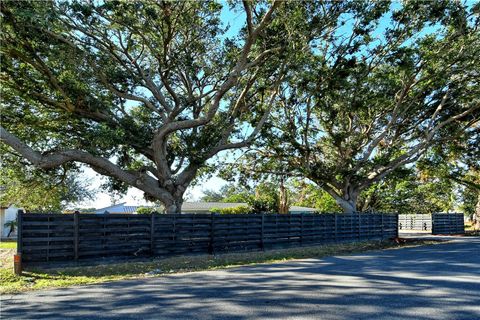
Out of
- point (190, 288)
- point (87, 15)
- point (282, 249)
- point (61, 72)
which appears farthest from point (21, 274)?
point (282, 249)

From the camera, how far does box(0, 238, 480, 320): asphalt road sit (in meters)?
6.19

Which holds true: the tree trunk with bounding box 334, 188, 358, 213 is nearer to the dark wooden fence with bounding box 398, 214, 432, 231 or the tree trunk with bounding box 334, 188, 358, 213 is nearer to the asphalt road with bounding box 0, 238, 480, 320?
the asphalt road with bounding box 0, 238, 480, 320

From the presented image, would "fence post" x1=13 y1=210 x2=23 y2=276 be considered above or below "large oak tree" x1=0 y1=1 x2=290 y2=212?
below

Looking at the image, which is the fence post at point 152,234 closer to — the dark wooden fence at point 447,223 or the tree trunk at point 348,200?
the tree trunk at point 348,200

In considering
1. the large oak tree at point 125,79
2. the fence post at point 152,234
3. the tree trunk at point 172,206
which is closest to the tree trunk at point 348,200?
the large oak tree at point 125,79

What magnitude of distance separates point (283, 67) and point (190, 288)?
10.8 m

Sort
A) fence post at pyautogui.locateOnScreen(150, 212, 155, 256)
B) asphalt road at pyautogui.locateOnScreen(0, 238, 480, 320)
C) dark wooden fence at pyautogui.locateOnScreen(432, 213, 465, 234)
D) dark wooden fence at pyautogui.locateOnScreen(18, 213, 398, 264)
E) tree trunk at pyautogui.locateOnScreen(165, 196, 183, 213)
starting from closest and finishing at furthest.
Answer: asphalt road at pyautogui.locateOnScreen(0, 238, 480, 320)
dark wooden fence at pyautogui.locateOnScreen(18, 213, 398, 264)
fence post at pyautogui.locateOnScreen(150, 212, 155, 256)
tree trunk at pyautogui.locateOnScreen(165, 196, 183, 213)
dark wooden fence at pyautogui.locateOnScreen(432, 213, 465, 234)

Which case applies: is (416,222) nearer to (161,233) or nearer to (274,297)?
(161,233)

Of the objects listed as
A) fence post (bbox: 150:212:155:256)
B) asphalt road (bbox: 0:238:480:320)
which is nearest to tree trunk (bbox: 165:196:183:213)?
fence post (bbox: 150:212:155:256)

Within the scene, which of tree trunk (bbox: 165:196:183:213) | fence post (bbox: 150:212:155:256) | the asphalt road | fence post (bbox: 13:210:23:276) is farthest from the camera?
tree trunk (bbox: 165:196:183:213)

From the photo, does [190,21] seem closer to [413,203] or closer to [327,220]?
[327,220]

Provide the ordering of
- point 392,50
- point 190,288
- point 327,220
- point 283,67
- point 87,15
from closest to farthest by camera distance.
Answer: point 190,288
point 87,15
point 283,67
point 392,50
point 327,220

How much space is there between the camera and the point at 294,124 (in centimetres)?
2170

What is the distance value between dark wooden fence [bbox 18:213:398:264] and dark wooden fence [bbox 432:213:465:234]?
13833 millimetres
